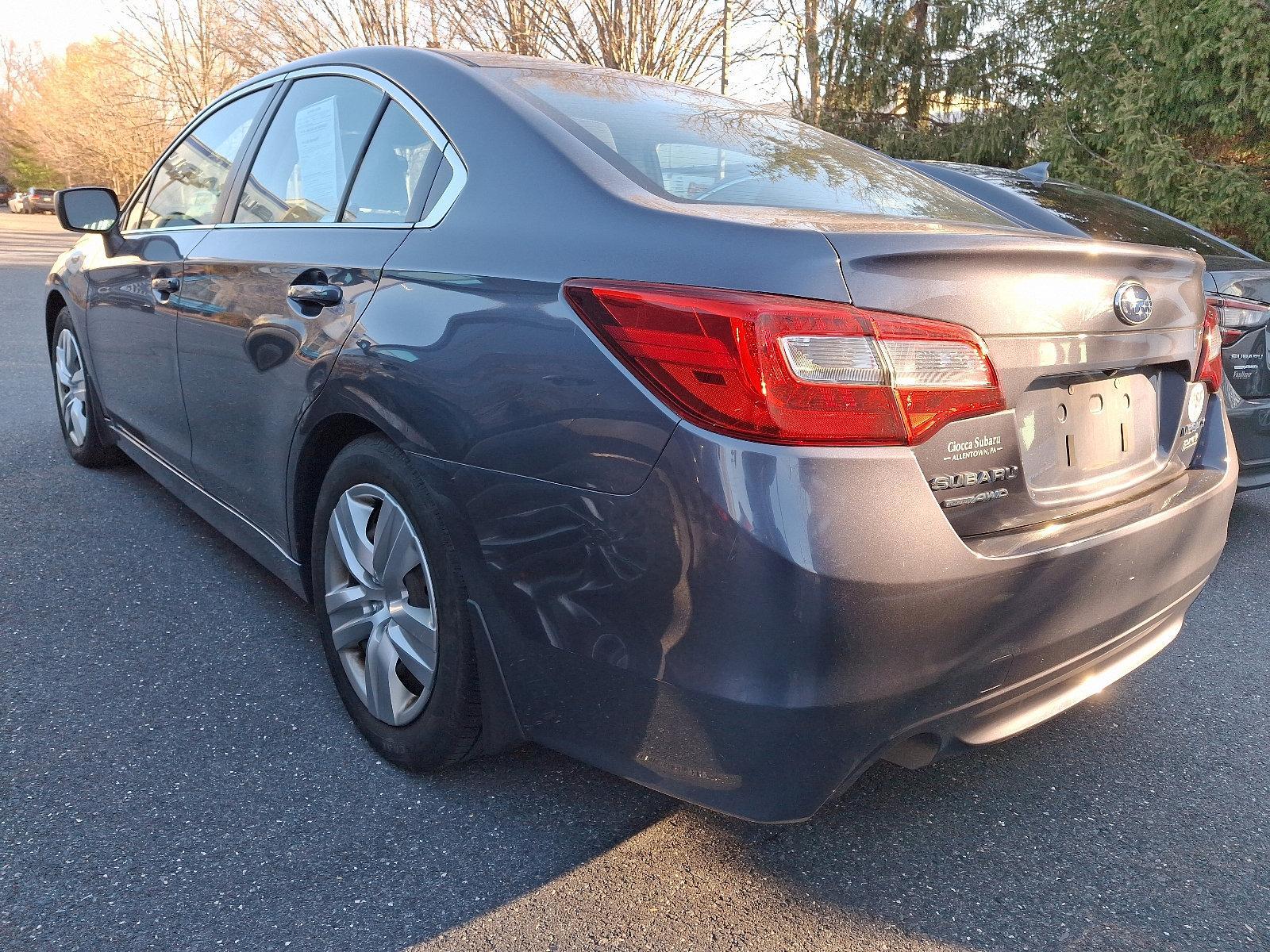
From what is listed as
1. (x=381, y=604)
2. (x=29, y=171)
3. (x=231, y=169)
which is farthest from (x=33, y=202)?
(x=381, y=604)

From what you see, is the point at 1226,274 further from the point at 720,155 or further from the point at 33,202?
the point at 33,202

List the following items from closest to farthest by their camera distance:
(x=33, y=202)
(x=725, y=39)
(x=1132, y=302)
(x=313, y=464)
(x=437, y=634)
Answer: (x=1132, y=302) → (x=437, y=634) → (x=313, y=464) → (x=725, y=39) → (x=33, y=202)

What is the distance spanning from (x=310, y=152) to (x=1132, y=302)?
6.73 feet

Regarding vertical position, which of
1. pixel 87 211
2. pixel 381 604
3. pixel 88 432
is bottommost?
pixel 88 432

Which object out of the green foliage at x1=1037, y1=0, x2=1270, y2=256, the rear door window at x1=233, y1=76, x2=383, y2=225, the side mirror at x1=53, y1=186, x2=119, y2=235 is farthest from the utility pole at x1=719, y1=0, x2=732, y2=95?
the rear door window at x1=233, y1=76, x2=383, y2=225

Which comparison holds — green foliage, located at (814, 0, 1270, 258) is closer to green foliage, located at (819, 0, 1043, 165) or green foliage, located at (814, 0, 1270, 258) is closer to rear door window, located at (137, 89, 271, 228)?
green foliage, located at (819, 0, 1043, 165)

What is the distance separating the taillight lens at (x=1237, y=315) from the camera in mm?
3893

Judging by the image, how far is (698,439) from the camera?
154 cm

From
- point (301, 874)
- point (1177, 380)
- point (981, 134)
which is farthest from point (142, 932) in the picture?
point (981, 134)

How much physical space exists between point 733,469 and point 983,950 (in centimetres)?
101

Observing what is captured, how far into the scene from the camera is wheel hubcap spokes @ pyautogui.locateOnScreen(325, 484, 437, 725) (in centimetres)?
214

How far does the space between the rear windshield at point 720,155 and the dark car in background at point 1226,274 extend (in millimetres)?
1132

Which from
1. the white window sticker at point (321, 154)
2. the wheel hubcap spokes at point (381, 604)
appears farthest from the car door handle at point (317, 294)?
the wheel hubcap spokes at point (381, 604)

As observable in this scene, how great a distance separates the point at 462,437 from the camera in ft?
6.19
